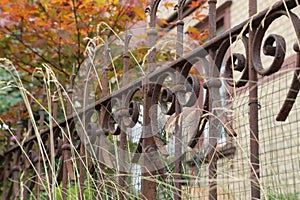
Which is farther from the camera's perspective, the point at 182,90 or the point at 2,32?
the point at 2,32

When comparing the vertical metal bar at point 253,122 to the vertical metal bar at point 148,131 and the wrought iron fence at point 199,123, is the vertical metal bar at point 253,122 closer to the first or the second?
the wrought iron fence at point 199,123

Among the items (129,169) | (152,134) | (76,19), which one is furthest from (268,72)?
(76,19)

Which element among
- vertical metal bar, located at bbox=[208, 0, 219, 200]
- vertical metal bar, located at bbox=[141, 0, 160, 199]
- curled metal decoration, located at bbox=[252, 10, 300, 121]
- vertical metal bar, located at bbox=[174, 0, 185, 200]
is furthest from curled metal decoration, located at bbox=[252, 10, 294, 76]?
vertical metal bar, located at bbox=[141, 0, 160, 199]

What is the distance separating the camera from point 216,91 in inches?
72.2

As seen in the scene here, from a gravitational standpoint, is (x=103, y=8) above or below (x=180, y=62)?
above

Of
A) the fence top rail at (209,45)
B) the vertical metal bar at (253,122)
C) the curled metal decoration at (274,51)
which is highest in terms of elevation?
the fence top rail at (209,45)

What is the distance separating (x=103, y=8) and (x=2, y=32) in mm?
878

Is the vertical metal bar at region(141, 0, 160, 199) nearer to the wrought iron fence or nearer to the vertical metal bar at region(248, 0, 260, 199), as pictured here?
the wrought iron fence

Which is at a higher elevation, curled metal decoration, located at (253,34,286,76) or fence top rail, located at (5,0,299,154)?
fence top rail, located at (5,0,299,154)

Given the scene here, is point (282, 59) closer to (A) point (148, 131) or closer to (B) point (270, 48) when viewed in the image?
(B) point (270, 48)

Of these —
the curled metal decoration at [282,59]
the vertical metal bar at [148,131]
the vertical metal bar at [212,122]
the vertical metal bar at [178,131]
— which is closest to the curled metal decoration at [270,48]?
the curled metal decoration at [282,59]

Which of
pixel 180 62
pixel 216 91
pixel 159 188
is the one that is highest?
pixel 180 62

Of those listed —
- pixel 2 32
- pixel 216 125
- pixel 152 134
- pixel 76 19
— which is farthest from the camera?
pixel 2 32

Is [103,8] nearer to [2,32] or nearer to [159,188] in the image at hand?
[2,32]
